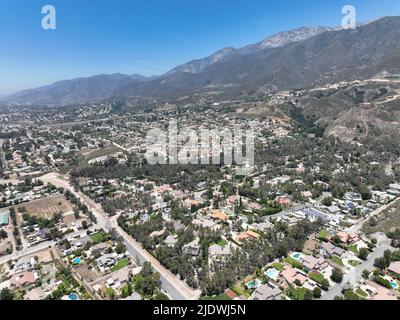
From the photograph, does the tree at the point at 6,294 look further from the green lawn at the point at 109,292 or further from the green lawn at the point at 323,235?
the green lawn at the point at 323,235

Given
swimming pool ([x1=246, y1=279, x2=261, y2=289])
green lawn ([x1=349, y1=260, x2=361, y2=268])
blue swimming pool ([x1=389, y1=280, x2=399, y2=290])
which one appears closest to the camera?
blue swimming pool ([x1=389, y1=280, x2=399, y2=290])

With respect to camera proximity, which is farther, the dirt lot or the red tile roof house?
the dirt lot

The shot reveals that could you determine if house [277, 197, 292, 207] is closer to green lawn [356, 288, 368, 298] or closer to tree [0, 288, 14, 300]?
green lawn [356, 288, 368, 298]

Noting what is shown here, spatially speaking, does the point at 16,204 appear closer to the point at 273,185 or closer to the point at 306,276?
the point at 273,185

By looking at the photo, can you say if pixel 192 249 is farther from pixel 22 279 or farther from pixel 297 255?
pixel 22 279

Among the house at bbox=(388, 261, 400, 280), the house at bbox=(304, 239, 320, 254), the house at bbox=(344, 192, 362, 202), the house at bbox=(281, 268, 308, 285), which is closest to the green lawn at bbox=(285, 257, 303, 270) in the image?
the house at bbox=(281, 268, 308, 285)

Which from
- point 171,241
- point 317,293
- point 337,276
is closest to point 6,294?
point 171,241

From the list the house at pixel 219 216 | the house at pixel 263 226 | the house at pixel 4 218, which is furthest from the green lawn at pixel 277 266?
the house at pixel 4 218
